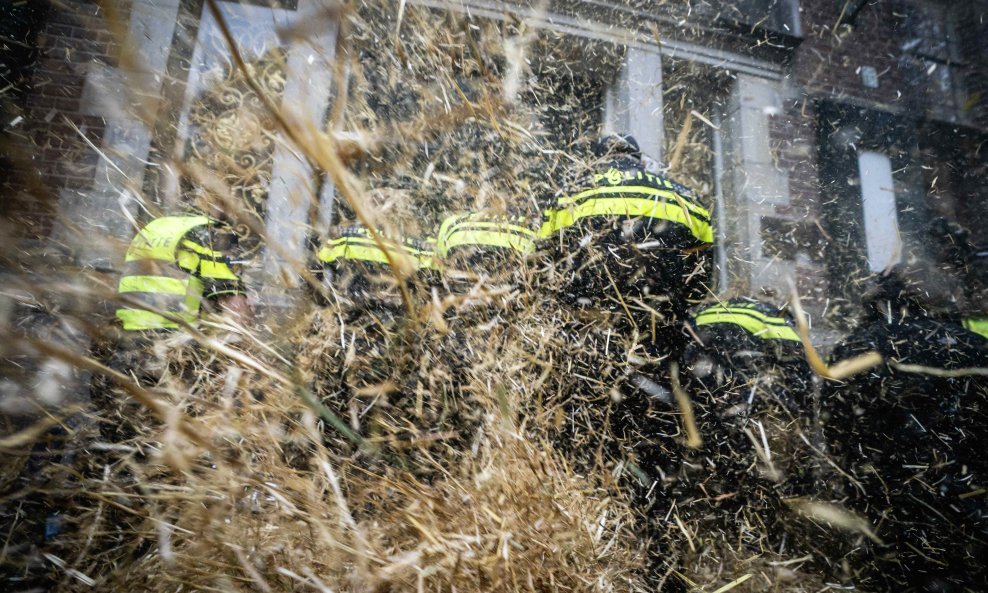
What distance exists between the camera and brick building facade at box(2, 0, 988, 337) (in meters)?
4.48

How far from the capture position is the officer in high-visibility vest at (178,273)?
2.36 metres

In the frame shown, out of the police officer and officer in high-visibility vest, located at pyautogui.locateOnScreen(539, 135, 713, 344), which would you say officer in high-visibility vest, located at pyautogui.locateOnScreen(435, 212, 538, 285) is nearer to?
officer in high-visibility vest, located at pyautogui.locateOnScreen(539, 135, 713, 344)

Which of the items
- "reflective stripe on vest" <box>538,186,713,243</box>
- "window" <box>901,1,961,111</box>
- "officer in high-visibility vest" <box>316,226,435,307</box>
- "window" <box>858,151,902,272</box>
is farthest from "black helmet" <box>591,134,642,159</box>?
"window" <box>901,1,961,111</box>

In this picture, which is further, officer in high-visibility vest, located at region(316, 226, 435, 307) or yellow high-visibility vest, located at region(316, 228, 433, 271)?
yellow high-visibility vest, located at region(316, 228, 433, 271)

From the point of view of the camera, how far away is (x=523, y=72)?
3418 millimetres

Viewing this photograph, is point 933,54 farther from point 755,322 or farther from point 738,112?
point 755,322

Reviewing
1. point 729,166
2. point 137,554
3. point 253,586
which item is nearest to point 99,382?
point 137,554

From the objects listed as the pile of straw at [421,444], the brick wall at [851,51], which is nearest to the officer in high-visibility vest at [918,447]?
the pile of straw at [421,444]

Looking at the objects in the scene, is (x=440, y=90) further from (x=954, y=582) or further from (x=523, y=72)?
(x=954, y=582)

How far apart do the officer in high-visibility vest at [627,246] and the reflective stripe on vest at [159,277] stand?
1.88m

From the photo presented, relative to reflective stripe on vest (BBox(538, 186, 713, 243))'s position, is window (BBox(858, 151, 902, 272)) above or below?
above

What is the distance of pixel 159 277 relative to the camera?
243 centimetres

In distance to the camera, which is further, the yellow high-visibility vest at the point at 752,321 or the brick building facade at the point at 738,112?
the brick building facade at the point at 738,112

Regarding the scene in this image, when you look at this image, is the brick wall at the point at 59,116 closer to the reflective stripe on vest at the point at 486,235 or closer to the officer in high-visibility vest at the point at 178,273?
the officer in high-visibility vest at the point at 178,273
